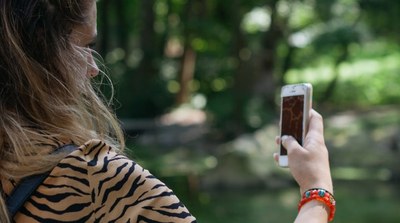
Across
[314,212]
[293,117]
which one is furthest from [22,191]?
[293,117]

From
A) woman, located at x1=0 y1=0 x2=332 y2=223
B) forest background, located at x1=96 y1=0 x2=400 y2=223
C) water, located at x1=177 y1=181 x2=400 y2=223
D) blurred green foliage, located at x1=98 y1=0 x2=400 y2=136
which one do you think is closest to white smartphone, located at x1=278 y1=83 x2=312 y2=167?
woman, located at x1=0 y1=0 x2=332 y2=223

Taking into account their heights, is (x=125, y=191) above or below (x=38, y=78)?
below

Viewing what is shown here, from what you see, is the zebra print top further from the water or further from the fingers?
the water

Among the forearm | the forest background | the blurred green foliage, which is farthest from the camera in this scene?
the blurred green foliage

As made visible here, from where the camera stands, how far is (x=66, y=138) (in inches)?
40.6

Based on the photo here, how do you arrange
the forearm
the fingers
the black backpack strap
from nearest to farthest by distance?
the black backpack strap
the forearm
the fingers

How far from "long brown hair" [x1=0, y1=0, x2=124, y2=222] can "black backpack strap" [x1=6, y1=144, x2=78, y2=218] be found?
0.13 ft

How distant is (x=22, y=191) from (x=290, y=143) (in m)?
0.46

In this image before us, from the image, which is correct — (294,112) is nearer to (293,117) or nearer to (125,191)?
(293,117)

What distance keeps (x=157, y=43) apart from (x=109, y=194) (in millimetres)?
20326

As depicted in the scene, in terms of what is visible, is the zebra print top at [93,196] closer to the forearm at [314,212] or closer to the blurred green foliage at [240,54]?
the forearm at [314,212]

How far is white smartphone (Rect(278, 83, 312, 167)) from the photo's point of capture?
4.40ft

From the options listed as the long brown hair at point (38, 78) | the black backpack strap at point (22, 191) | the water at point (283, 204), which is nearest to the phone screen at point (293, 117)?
the long brown hair at point (38, 78)

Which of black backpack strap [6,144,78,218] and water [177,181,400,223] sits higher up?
black backpack strap [6,144,78,218]
